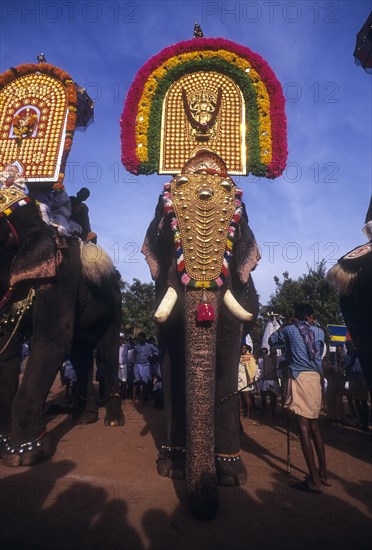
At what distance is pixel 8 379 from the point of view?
15.5 ft

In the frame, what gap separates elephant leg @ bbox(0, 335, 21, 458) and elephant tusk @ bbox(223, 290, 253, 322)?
2596 mm

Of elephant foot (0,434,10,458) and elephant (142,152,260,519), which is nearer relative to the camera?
elephant (142,152,260,519)

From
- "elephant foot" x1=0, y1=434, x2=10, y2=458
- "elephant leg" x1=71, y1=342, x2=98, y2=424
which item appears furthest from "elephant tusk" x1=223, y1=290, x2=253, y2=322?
"elephant leg" x1=71, y1=342, x2=98, y2=424

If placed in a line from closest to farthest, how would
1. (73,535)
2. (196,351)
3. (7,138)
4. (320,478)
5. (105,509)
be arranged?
(73,535) → (105,509) → (196,351) → (320,478) → (7,138)

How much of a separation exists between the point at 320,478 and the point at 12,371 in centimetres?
356

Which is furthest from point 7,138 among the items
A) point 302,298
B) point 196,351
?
point 302,298

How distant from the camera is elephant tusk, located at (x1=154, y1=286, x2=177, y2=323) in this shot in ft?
12.0

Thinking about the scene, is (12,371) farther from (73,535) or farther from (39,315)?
(73,535)

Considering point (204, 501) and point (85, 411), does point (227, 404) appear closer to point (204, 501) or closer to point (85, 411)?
point (204, 501)

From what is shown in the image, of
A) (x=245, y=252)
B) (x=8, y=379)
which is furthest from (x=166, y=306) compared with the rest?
(x=8, y=379)

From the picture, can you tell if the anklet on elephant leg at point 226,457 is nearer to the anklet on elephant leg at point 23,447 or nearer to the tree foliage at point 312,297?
the anklet on elephant leg at point 23,447

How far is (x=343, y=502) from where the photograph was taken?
3623mm

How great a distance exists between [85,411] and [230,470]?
3.34m

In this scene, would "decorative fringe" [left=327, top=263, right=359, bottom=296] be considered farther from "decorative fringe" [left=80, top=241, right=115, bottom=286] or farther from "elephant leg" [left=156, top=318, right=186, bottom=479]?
"decorative fringe" [left=80, top=241, right=115, bottom=286]
